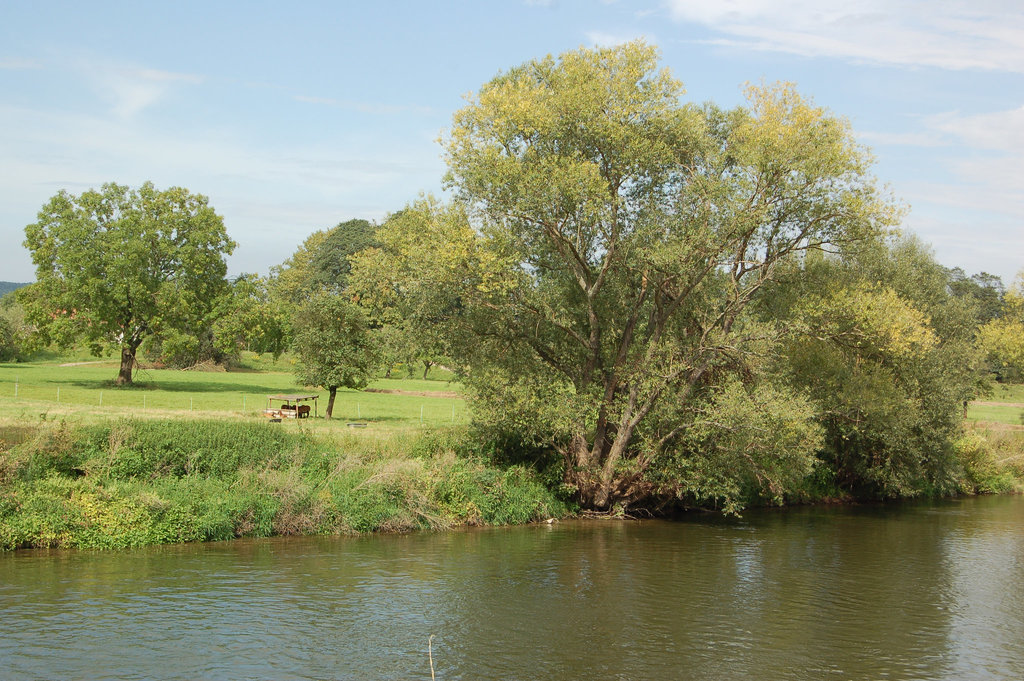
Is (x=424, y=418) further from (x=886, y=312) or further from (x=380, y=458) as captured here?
(x=886, y=312)

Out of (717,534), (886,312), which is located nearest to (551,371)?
(717,534)

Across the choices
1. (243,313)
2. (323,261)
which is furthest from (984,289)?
(243,313)

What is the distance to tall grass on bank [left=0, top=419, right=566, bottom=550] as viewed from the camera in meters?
21.0

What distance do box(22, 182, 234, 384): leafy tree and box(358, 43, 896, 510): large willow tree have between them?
29.9 m

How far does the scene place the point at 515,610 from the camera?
57.7 ft

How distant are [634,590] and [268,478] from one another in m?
10.2

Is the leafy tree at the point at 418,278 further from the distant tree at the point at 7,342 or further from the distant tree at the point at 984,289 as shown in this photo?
the distant tree at the point at 984,289

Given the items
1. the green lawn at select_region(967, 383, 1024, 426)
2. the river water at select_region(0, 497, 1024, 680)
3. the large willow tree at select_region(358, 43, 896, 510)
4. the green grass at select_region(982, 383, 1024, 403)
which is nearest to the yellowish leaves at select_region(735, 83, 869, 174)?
the large willow tree at select_region(358, 43, 896, 510)

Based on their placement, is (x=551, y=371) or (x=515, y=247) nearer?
(x=515, y=247)

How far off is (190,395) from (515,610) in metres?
38.2

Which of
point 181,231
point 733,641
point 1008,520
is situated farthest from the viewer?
point 181,231

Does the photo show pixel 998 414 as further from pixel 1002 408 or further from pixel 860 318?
pixel 860 318

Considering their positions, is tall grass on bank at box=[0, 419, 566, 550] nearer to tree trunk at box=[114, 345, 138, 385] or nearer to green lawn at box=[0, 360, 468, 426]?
green lawn at box=[0, 360, 468, 426]

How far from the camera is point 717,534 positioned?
88.3 ft
